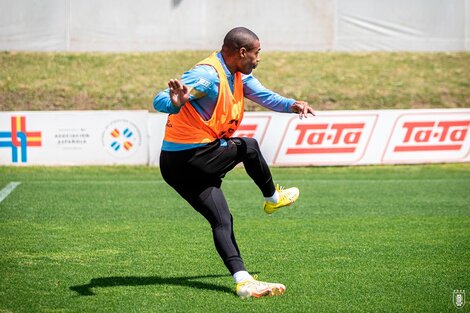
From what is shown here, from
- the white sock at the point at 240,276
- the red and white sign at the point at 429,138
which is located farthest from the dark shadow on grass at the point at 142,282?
the red and white sign at the point at 429,138

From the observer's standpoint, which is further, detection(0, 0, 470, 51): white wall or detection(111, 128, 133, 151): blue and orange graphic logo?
detection(0, 0, 470, 51): white wall

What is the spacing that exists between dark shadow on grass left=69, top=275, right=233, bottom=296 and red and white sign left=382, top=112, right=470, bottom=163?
1242 centimetres

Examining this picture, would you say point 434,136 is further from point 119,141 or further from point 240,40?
point 240,40

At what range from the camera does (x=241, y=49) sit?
6.76 meters

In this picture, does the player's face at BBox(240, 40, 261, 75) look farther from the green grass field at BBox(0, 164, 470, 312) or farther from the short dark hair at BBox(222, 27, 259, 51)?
the green grass field at BBox(0, 164, 470, 312)

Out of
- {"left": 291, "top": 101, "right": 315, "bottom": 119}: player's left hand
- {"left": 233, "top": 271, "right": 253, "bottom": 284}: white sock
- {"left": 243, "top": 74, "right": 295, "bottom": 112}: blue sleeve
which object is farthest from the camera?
{"left": 243, "top": 74, "right": 295, "bottom": 112}: blue sleeve

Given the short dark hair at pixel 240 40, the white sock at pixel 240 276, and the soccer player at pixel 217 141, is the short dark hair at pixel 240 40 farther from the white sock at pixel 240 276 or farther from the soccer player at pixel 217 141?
the white sock at pixel 240 276

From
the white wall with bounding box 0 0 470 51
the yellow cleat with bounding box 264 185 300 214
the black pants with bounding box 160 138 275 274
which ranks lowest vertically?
the white wall with bounding box 0 0 470 51

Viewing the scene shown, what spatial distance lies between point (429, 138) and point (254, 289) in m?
13.6

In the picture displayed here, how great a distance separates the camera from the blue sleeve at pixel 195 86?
6438 mm

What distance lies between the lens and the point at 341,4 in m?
27.4

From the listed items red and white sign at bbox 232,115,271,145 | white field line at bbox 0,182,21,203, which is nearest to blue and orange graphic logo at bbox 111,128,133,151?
red and white sign at bbox 232,115,271,145

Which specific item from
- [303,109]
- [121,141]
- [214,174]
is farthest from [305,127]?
[214,174]

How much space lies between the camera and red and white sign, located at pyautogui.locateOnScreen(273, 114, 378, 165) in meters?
19.1
